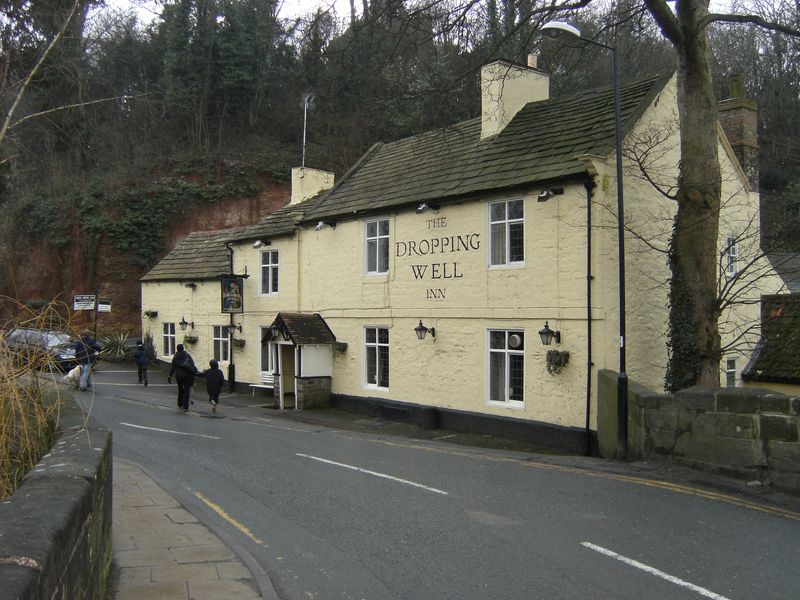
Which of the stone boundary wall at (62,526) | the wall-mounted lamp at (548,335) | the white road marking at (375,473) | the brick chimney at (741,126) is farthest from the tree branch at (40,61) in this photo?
the brick chimney at (741,126)

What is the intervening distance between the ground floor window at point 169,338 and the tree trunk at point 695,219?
77.1ft

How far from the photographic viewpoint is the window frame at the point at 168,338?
1220 inches

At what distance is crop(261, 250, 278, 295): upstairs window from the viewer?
991 inches

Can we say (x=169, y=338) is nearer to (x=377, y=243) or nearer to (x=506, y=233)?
(x=377, y=243)

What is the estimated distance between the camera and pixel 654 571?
6.28 meters

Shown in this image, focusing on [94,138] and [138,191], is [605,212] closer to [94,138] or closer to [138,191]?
[138,191]

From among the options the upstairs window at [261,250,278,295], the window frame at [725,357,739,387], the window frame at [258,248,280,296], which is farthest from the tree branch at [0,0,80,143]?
the window frame at [725,357,739,387]

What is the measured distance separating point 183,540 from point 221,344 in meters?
21.1

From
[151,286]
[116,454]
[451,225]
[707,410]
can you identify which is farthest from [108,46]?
[151,286]

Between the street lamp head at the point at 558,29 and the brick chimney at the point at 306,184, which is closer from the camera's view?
the street lamp head at the point at 558,29

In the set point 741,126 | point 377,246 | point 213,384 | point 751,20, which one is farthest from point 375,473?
point 741,126

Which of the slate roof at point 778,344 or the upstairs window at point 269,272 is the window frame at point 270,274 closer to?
the upstairs window at point 269,272

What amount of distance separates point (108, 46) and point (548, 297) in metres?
10.2

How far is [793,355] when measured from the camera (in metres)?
17.3
